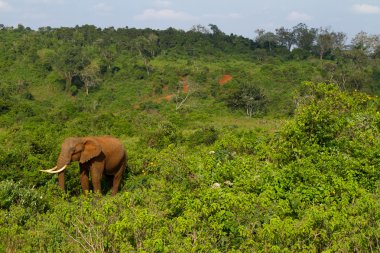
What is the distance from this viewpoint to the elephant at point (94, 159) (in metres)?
11.6

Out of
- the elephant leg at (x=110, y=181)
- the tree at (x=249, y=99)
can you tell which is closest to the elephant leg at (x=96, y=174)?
the elephant leg at (x=110, y=181)

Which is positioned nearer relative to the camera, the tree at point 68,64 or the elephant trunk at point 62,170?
the elephant trunk at point 62,170

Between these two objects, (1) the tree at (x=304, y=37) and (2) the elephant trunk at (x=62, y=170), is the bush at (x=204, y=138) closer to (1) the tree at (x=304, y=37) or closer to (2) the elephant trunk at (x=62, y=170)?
(2) the elephant trunk at (x=62, y=170)

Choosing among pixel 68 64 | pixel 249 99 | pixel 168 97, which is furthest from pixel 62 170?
pixel 68 64

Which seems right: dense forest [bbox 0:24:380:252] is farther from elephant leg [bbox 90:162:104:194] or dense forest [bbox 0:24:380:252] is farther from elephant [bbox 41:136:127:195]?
elephant leg [bbox 90:162:104:194]

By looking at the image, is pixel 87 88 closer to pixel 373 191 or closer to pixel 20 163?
pixel 20 163

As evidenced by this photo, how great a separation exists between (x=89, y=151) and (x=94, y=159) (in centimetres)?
30

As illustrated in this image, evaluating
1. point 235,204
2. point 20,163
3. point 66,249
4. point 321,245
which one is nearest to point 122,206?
point 66,249

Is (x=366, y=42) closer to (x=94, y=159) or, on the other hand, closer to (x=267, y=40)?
(x=267, y=40)

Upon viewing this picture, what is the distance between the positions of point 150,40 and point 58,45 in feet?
42.8

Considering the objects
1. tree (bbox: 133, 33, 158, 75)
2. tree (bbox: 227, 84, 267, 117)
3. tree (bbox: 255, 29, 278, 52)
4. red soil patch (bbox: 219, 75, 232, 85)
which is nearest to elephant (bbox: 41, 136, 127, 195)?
tree (bbox: 227, 84, 267, 117)

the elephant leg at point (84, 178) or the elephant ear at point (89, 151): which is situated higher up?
the elephant ear at point (89, 151)

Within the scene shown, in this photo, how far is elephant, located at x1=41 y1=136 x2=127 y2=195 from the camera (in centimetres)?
1156

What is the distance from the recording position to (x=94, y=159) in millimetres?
11953
